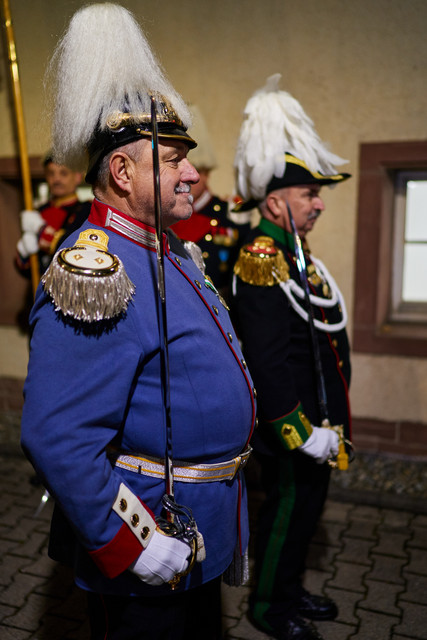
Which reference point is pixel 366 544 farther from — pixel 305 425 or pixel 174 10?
pixel 174 10

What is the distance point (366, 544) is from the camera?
3.35m

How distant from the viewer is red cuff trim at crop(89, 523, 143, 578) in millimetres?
1345

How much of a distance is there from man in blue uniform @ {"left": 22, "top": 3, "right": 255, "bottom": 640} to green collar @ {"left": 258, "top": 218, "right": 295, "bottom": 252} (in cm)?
92

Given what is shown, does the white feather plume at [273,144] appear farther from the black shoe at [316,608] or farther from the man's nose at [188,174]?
the black shoe at [316,608]

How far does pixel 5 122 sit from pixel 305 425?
4.09 meters

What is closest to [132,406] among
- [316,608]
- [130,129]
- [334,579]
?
[130,129]

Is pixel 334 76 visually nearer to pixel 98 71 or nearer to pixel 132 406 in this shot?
pixel 98 71

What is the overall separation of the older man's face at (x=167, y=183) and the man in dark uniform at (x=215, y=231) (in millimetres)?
1651

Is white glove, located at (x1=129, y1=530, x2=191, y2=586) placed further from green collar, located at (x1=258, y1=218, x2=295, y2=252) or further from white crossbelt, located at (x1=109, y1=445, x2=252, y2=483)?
green collar, located at (x1=258, y1=218, x2=295, y2=252)

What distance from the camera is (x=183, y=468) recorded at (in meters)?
1.56

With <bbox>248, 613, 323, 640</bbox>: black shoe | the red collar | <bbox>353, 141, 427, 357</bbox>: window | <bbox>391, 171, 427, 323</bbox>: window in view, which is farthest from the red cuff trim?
<bbox>391, 171, 427, 323</bbox>: window

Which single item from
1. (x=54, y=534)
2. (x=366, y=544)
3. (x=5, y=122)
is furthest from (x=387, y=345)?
(x=5, y=122)

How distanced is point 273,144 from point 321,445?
1281 millimetres

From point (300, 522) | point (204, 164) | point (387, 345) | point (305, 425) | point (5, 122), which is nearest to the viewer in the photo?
point (305, 425)
